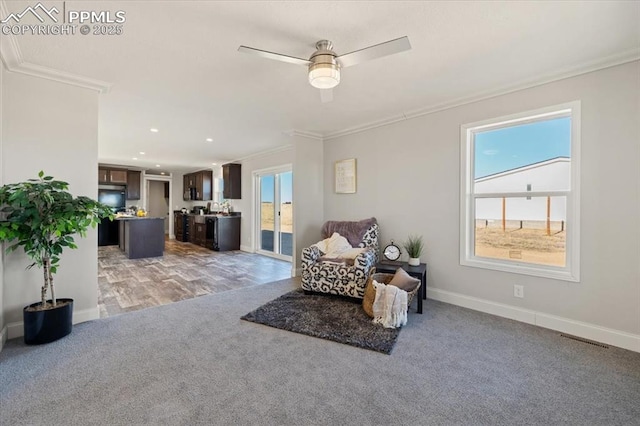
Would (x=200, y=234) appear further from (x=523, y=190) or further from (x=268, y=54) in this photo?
(x=523, y=190)

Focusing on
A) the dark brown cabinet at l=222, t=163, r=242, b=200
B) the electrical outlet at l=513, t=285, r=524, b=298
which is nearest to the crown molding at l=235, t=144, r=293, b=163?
the dark brown cabinet at l=222, t=163, r=242, b=200

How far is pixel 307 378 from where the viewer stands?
6.30 ft

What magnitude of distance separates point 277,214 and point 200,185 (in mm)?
3618

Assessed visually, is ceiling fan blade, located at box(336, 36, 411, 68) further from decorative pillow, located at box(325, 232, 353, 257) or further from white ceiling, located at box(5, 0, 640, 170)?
decorative pillow, located at box(325, 232, 353, 257)

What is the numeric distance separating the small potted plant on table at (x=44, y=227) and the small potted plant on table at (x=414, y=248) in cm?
319

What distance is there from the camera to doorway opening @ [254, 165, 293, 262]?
633 centimetres

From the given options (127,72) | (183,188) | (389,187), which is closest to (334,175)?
(389,187)

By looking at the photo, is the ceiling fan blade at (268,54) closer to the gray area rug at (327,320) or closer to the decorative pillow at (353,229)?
the gray area rug at (327,320)

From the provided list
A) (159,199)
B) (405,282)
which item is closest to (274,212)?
(405,282)

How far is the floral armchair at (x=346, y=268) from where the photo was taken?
10.9ft

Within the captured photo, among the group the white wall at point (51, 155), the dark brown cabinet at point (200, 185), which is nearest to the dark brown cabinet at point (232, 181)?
the dark brown cabinet at point (200, 185)

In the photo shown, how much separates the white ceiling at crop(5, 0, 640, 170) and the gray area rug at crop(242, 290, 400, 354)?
2.36 meters

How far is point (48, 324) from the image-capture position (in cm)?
237

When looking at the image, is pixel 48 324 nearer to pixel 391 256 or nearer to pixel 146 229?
pixel 391 256
